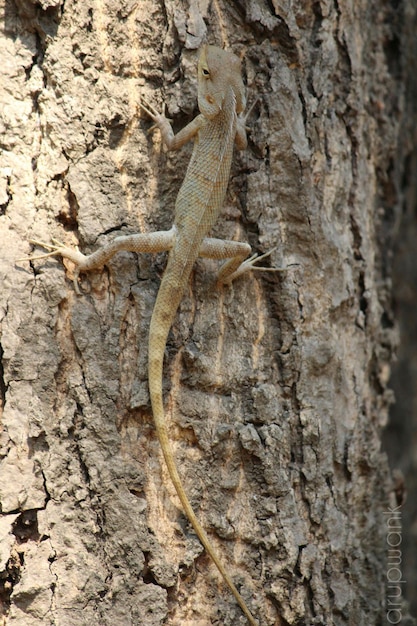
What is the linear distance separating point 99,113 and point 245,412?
168cm

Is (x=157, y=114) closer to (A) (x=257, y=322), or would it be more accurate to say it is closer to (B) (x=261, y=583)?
(A) (x=257, y=322)

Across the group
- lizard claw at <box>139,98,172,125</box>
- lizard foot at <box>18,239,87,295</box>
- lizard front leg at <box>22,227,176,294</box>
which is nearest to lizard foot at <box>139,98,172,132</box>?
lizard claw at <box>139,98,172,125</box>

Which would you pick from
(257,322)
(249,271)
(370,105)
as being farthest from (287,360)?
(370,105)

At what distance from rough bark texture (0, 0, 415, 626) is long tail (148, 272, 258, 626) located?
0.25ft

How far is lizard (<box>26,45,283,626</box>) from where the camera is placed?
9.61 ft

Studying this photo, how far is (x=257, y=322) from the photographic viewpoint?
3.29 metres

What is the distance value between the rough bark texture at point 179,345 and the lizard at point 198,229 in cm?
8

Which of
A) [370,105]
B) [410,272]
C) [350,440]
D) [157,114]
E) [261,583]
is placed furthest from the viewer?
[410,272]

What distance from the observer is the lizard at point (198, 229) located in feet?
9.61

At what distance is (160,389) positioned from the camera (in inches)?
116

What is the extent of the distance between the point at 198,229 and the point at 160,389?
0.87 metres

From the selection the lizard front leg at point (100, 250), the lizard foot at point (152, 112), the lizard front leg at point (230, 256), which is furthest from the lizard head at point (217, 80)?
the lizard front leg at point (100, 250)

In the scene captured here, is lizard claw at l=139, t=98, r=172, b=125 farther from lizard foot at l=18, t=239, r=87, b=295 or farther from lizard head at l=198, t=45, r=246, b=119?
lizard foot at l=18, t=239, r=87, b=295

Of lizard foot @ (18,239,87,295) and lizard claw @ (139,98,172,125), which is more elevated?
lizard claw @ (139,98,172,125)
